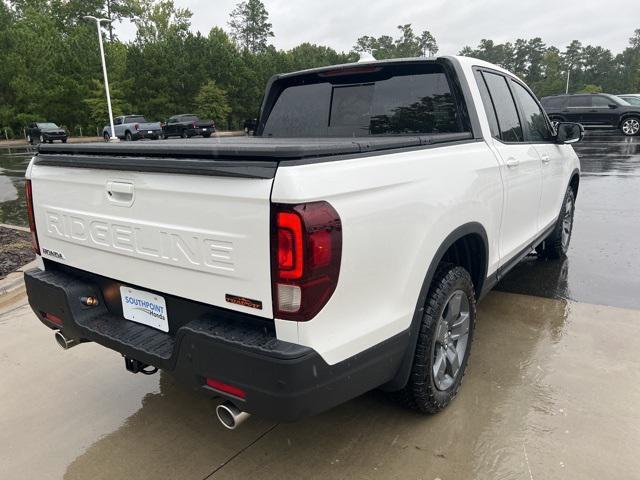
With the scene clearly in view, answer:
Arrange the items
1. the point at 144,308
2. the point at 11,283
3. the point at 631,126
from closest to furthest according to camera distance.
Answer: the point at 144,308, the point at 11,283, the point at 631,126

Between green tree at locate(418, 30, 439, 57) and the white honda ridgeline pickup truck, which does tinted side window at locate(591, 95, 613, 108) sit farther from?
green tree at locate(418, 30, 439, 57)

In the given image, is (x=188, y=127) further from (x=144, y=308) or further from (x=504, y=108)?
(x=144, y=308)

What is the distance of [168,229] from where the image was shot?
6.97 ft

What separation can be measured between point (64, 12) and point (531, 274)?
242 feet

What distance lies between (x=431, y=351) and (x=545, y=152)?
249cm

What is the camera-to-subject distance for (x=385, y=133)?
346cm

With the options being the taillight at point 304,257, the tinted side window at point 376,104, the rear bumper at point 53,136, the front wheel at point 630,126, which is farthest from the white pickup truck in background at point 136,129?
the taillight at point 304,257

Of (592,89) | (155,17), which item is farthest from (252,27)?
(592,89)

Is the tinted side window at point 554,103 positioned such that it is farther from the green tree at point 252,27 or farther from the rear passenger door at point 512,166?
the green tree at point 252,27

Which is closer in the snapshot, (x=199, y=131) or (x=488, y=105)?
(x=488, y=105)

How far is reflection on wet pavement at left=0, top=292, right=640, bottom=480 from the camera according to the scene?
245cm

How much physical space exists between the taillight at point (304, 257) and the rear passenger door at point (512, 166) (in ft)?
5.86

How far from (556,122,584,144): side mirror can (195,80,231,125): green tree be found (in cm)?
4369

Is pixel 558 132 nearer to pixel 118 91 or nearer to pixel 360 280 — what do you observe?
pixel 360 280
